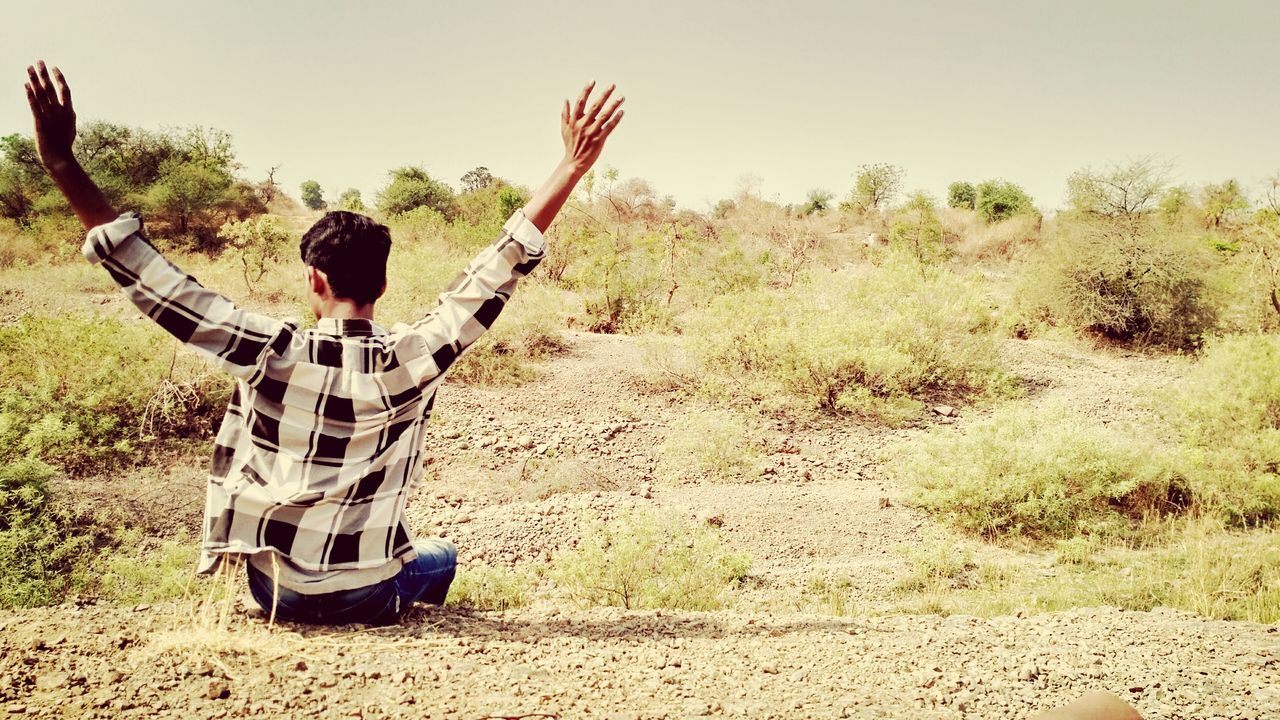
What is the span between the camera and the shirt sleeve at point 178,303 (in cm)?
133

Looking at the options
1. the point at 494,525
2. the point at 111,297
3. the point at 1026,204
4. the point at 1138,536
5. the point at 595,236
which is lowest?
the point at 494,525

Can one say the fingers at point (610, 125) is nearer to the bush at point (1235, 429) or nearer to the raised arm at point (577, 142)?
the raised arm at point (577, 142)

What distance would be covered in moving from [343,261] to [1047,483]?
5163 mm

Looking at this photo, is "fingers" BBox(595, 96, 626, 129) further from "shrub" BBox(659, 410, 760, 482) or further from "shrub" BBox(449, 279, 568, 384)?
"shrub" BBox(449, 279, 568, 384)

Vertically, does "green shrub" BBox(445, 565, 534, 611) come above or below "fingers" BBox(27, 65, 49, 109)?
below

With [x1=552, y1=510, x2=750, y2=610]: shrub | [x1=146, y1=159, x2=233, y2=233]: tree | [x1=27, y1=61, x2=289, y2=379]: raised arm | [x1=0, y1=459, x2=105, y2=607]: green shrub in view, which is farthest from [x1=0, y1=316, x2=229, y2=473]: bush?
[x1=146, y1=159, x2=233, y2=233]: tree

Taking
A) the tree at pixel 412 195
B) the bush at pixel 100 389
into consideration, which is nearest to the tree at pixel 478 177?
the tree at pixel 412 195

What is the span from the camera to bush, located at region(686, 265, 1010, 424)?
762 centimetres

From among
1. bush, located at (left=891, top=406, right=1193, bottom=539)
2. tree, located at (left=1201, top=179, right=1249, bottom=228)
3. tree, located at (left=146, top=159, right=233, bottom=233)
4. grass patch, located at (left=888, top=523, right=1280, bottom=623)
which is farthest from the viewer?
tree, located at (left=1201, top=179, right=1249, bottom=228)

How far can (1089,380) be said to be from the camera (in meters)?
8.95

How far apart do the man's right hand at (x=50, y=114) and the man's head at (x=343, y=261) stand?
488 mm

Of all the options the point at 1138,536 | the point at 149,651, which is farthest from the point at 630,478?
the point at 149,651

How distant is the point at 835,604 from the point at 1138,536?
2.86 metres

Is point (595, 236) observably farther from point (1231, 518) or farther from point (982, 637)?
point (982, 637)
